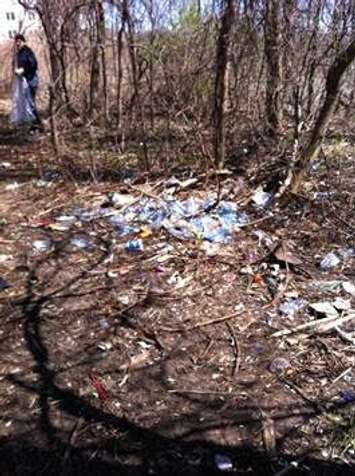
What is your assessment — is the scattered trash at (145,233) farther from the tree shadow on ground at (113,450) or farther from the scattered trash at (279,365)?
the tree shadow on ground at (113,450)

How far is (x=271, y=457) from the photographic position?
7.98 feet

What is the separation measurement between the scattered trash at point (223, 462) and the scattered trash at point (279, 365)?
0.66 meters

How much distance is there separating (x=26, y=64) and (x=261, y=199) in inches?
177

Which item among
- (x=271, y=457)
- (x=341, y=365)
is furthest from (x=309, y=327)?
(x=271, y=457)

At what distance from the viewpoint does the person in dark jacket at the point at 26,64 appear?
7750 mm

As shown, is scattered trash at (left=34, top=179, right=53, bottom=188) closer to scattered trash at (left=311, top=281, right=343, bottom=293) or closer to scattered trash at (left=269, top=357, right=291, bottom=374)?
scattered trash at (left=311, top=281, right=343, bottom=293)

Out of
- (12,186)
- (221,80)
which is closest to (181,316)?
(221,80)

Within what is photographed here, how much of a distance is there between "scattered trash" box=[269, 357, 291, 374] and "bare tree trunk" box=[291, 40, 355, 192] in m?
2.30

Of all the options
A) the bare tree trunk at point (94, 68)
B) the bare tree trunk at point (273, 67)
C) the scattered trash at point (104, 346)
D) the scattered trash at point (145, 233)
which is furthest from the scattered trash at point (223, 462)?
the bare tree trunk at point (94, 68)

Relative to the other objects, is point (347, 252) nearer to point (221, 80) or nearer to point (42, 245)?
point (221, 80)

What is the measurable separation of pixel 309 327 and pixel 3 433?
179 cm

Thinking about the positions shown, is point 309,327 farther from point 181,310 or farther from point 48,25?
point 48,25

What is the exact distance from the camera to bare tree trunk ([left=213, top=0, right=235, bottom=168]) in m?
4.97

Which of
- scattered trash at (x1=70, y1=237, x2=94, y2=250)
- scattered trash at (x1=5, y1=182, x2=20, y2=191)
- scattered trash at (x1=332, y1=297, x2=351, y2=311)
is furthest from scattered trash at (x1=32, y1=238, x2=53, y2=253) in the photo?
scattered trash at (x1=332, y1=297, x2=351, y2=311)
